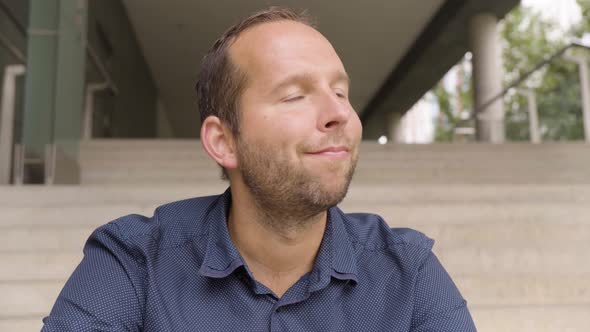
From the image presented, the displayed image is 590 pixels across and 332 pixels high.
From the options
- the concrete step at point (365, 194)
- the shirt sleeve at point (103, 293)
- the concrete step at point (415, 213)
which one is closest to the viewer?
the shirt sleeve at point (103, 293)

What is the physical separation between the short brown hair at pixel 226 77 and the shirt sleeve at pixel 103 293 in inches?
10.9

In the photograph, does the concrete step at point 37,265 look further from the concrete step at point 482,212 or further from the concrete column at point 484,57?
the concrete column at point 484,57

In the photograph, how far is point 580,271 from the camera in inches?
89.6


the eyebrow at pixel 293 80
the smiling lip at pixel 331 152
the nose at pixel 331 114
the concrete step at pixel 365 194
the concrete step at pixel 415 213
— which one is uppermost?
the eyebrow at pixel 293 80

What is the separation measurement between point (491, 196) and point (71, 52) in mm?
3045

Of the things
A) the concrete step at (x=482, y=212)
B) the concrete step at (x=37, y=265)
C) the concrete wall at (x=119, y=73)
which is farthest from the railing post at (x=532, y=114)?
the concrete step at (x=37, y=265)

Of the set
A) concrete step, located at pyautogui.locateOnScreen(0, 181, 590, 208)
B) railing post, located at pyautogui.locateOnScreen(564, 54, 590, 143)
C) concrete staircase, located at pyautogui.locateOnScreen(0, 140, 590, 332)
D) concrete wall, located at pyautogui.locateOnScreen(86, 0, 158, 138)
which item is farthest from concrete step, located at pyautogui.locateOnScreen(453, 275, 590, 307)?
concrete wall, located at pyautogui.locateOnScreen(86, 0, 158, 138)

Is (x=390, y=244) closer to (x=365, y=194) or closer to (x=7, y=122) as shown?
(x=365, y=194)

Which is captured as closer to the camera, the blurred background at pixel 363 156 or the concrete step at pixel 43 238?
the blurred background at pixel 363 156

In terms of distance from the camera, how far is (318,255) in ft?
3.56

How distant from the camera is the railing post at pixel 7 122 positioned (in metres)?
4.26

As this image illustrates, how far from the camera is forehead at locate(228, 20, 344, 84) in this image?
1104 mm

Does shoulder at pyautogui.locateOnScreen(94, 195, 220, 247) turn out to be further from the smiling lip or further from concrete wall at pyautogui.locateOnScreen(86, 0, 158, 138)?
concrete wall at pyautogui.locateOnScreen(86, 0, 158, 138)

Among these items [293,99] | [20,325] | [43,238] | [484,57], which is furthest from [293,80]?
[484,57]
